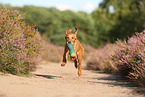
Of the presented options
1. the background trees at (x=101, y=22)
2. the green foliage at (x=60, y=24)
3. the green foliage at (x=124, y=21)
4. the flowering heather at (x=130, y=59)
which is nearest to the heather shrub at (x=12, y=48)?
the flowering heather at (x=130, y=59)

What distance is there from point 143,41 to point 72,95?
4969 millimetres

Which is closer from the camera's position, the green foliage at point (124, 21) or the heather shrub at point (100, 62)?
the heather shrub at point (100, 62)

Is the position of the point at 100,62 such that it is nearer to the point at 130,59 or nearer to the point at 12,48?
the point at 130,59

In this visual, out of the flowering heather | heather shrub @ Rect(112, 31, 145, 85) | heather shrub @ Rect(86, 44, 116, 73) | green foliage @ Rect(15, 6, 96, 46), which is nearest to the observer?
heather shrub @ Rect(112, 31, 145, 85)

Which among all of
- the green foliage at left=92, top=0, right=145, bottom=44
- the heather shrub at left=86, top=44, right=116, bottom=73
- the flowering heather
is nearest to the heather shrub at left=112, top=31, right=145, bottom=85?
the flowering heather

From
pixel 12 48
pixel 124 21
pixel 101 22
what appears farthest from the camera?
pixel 101 22

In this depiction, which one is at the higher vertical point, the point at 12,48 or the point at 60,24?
the point at 60,24

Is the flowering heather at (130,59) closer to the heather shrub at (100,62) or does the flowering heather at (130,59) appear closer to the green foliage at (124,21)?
the heather shrub at (100,62)

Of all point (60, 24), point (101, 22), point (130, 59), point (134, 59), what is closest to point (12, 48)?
point (130, 59)

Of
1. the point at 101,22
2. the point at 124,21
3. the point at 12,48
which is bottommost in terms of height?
the point at 12,48

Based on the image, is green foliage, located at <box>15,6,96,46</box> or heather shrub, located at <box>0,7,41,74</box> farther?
green foliage, located at <box>15,6,96,46</box>

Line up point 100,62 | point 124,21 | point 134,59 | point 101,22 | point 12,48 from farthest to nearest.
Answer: point 101,22
point 124,21
point 100,62
point 134,59
point 12,48

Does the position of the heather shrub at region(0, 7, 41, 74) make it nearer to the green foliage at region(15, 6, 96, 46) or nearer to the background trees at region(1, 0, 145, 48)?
the background trees at region(1, 0, 145, 48)

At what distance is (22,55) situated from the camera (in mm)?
9969
